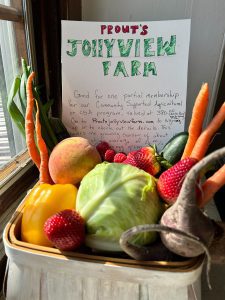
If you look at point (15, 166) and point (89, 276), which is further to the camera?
point (15, 166)

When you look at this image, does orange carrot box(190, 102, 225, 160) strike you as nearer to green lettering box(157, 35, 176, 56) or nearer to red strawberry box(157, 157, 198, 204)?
red strawberry box(157, 157, 198, 204)

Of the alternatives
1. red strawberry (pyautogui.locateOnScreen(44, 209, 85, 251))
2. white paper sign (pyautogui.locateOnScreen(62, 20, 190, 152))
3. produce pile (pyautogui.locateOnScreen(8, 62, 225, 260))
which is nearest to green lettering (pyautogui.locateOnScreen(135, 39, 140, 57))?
white paper sign (pyautogui.locateOnScreen(62, 20, 190, 152))

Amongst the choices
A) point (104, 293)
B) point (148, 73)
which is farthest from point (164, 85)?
point (104, 293)

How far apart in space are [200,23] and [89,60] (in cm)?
37

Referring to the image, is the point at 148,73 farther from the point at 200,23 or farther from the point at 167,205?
the point at 167,205

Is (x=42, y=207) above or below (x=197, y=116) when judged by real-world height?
below

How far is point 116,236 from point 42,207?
0.56ft

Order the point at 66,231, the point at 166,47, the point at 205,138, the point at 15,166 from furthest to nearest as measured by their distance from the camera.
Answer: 1. the point at 15,166
2. the point at 166,47
3. the point at 205,138
4. the point at 66,231

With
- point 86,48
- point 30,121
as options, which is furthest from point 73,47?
point 30,121

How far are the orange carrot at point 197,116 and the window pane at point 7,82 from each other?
0.53 m

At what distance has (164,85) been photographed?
757mm

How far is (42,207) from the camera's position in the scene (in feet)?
1.87

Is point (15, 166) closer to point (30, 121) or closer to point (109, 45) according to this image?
point (30, 121)

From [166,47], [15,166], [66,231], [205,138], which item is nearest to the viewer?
[66,231]
